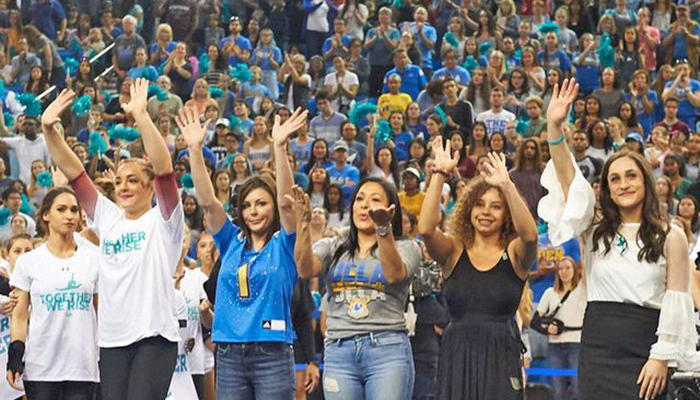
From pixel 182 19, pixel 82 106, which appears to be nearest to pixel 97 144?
pixel 82 106

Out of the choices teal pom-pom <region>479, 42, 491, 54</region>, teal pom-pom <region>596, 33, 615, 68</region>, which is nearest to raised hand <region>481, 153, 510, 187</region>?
teal pom-pom <region>596, 33, 615, 68</region>

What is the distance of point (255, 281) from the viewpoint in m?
7.41

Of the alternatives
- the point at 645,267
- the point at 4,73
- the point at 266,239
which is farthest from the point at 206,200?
the point at 4,73

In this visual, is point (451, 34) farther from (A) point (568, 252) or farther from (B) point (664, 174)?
(A) point (568, 252)

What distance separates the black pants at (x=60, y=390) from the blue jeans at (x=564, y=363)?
4871 mm

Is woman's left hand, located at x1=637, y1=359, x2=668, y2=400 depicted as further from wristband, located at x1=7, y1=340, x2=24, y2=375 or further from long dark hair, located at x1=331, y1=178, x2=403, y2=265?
wristband, located at x1=7, y1=340, x2=24, y2=375

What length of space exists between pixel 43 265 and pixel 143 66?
40.7ft

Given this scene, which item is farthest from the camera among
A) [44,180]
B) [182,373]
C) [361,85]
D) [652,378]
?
[361,85]

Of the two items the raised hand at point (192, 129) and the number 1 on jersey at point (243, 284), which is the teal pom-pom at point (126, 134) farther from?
the number 1 on jersey at point (243, 284)

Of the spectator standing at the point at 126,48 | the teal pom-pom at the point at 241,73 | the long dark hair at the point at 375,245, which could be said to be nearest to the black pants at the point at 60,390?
the long dark hair at the point at 375,245

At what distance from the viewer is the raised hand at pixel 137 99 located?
7453mm

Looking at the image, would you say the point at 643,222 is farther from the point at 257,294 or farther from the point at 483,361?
the point at 257,294

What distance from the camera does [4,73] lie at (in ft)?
68.8

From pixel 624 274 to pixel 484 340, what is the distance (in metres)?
0.81
